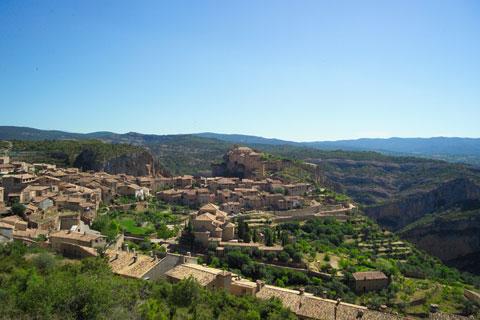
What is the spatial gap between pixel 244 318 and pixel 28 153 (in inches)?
2403

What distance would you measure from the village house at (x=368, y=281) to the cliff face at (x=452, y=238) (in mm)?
37744

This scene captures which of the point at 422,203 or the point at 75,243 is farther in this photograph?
the point at 422,203

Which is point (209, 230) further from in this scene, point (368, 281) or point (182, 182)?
point (182, 182)

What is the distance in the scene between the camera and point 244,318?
18969 millimetres

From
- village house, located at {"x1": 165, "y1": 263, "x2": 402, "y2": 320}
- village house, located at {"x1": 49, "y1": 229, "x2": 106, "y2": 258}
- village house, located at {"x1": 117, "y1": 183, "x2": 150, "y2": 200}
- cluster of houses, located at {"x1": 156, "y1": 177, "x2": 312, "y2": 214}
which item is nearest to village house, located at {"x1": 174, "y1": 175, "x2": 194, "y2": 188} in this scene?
cluster of houses, located at {"x1": 156, "y1": 177, "x2": 312, "y2": 214}

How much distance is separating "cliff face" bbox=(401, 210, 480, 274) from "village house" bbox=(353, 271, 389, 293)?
37.7 m

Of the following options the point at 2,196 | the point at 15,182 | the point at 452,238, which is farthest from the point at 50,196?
the point at 452,238

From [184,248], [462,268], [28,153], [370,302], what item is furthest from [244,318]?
[28,153]

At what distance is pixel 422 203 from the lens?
93688 mm

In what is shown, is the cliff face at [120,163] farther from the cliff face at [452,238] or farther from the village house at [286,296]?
the village house at [286,296]

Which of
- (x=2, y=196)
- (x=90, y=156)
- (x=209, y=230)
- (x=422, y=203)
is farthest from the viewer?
(x=422, y=203)

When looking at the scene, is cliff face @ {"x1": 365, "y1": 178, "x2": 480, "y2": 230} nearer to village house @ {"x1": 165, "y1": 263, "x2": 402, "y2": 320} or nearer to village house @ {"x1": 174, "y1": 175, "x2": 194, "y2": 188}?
village house @ {"x1": 174, "y1": 175, "x2": 194, "y2": 188}

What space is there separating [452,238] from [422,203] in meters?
22.8

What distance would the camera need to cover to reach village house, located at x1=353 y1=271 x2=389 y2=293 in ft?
112
